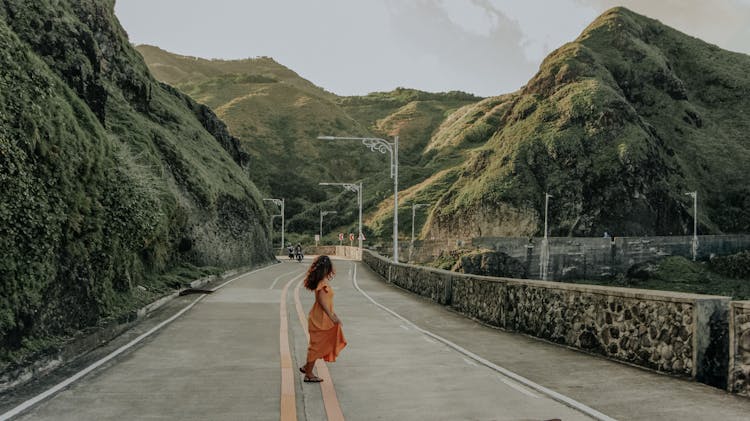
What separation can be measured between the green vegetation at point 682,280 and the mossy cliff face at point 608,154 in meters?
14.2

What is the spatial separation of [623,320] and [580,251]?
3081 inches

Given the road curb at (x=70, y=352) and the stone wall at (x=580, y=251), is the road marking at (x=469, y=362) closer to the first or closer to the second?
the road curb at (x=70, y=352)

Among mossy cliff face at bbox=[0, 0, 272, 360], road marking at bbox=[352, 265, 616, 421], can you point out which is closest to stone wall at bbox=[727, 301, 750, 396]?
road marking at bbox=[352, 265, 616, 421]

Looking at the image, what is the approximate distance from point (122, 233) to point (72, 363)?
811 centimetres

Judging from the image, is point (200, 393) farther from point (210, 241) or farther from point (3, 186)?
point (210, 241)

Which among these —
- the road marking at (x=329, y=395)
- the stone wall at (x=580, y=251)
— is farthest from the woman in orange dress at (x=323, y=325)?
the stone wall at (x=580, y=251)

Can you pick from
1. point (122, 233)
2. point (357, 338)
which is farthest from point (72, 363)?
point (122, 233)

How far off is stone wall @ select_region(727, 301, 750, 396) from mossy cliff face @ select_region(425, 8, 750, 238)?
3755 inches

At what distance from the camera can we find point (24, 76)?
490 inches

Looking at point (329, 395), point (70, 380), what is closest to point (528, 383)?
point (329, 395)

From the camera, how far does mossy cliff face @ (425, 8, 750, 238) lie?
341ft

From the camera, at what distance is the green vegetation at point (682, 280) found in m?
85.8

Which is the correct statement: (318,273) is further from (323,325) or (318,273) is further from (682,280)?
(682,280)

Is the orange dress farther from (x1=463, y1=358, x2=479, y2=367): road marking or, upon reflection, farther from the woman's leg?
(x1=463, y1=358, x2=479, y2=367): road marking
